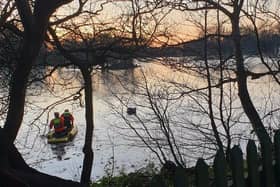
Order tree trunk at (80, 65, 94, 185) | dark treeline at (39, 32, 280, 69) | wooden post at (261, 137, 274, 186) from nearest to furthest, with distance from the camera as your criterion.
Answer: wooden post at (261, 137, 274, 186) → tree trunk at (80, 65, 94, 185) → dark treeline at (39, 32, 280, 69)

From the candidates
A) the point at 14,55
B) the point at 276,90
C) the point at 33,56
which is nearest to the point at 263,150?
the point at 33,56

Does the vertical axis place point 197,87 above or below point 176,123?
above

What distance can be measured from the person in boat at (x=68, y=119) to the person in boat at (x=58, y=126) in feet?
0.86

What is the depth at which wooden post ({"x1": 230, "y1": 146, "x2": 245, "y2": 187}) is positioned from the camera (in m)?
2.34

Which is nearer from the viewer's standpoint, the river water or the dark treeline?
the dark treeline

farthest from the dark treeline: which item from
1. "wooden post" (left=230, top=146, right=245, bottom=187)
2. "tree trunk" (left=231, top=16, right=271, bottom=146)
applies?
"wooden post" (left=230, top=146, right=245, bottom=187)

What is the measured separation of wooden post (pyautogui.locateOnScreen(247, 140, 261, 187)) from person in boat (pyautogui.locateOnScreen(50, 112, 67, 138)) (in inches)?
500

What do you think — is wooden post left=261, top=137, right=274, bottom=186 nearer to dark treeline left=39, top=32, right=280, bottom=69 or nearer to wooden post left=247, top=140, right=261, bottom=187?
wooden post left=247, top=140, right=261, bottom=187

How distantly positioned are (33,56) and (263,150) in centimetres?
191

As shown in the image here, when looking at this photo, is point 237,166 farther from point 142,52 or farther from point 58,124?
point 58,124

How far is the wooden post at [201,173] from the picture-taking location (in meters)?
2.12

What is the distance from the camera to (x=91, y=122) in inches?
213

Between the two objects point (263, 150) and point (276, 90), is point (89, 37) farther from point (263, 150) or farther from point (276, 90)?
point (276, 90)

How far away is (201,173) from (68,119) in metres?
12.5
